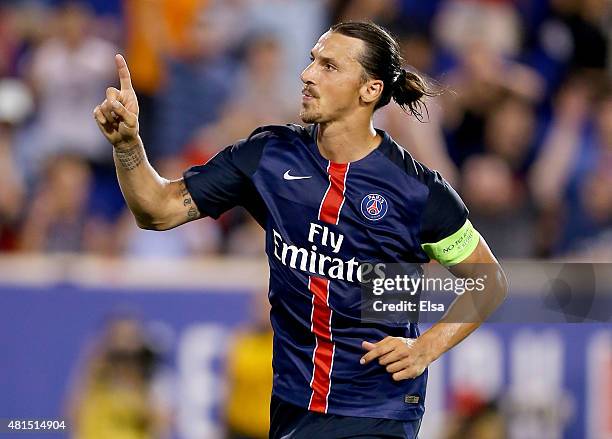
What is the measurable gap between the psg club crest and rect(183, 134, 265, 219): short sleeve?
459 millimetres

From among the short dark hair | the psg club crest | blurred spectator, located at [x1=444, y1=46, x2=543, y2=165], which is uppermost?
blurred spectator, located at [x1=444, y1=46, x2=543, y2=165]

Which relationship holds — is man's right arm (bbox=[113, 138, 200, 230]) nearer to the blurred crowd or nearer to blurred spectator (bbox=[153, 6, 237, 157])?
the blurred crowd

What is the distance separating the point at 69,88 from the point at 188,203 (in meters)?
5.04

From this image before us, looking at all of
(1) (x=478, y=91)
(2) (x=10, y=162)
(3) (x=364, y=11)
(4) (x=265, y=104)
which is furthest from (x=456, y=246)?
(2) (x=10, y=162)

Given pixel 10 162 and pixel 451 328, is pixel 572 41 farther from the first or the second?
pixel 451 328

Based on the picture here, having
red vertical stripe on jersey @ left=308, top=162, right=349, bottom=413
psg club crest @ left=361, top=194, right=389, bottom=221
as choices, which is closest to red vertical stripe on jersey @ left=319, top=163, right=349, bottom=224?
red vertical stripe on jersey @ left=308, top=162, right=349, bottom=413

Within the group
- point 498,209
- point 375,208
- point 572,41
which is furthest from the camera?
point 572,41

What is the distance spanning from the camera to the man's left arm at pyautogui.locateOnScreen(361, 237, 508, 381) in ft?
15.9

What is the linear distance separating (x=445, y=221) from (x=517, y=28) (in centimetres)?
571

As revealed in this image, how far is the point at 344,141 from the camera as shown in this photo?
4.97m

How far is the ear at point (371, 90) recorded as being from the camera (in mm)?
4973

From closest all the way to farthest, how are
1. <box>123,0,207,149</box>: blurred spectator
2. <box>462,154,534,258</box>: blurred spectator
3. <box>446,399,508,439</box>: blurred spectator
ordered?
1. <box>446,399,508,439</box>: blurred spectator
2. <box>462,154,534,258</box>: blurred spectator
3. <box>123,0,207,149</box>: blurred spectator

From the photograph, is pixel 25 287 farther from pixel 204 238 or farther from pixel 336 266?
pixel 336 266

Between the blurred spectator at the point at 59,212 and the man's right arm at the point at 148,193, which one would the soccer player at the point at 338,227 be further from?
the blurred spectator at the point at 59,212
